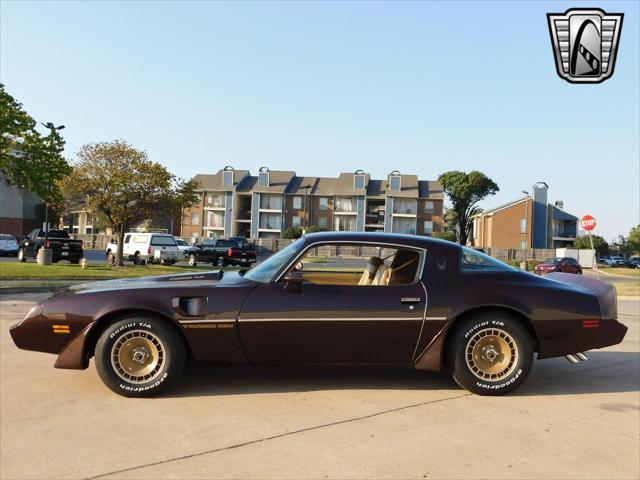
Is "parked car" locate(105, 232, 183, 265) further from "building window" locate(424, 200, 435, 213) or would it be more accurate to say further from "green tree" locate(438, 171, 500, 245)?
"green tree" locate(438, 171, 500, 245)

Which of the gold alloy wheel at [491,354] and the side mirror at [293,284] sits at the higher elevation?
the side mirror at [293,284]

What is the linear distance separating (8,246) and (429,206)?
52.0 metres

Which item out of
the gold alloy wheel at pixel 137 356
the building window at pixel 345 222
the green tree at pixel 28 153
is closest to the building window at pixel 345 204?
the building window at pixel 345 222

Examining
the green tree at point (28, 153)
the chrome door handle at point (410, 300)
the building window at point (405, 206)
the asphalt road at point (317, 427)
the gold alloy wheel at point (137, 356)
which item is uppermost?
the building window at point (405, 206)

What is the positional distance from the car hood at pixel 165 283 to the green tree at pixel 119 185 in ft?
69.9

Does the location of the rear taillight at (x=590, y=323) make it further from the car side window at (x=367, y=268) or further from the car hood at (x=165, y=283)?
the car hood at (x=165, y=283)

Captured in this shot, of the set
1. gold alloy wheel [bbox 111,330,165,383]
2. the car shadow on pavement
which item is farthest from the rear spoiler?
gold alloy wheel [bbox 111,330,165,383]

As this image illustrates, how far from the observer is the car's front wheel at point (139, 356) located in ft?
14.8

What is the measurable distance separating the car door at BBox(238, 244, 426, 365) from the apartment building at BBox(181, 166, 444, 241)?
69.2 metres

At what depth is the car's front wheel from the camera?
14.8 feet

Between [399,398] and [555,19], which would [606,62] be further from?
[399,398]

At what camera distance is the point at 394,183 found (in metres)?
74.4

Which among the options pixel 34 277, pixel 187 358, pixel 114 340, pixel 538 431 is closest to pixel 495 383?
pixel 538 431

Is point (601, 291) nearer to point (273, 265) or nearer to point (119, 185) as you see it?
point (273, 265)
